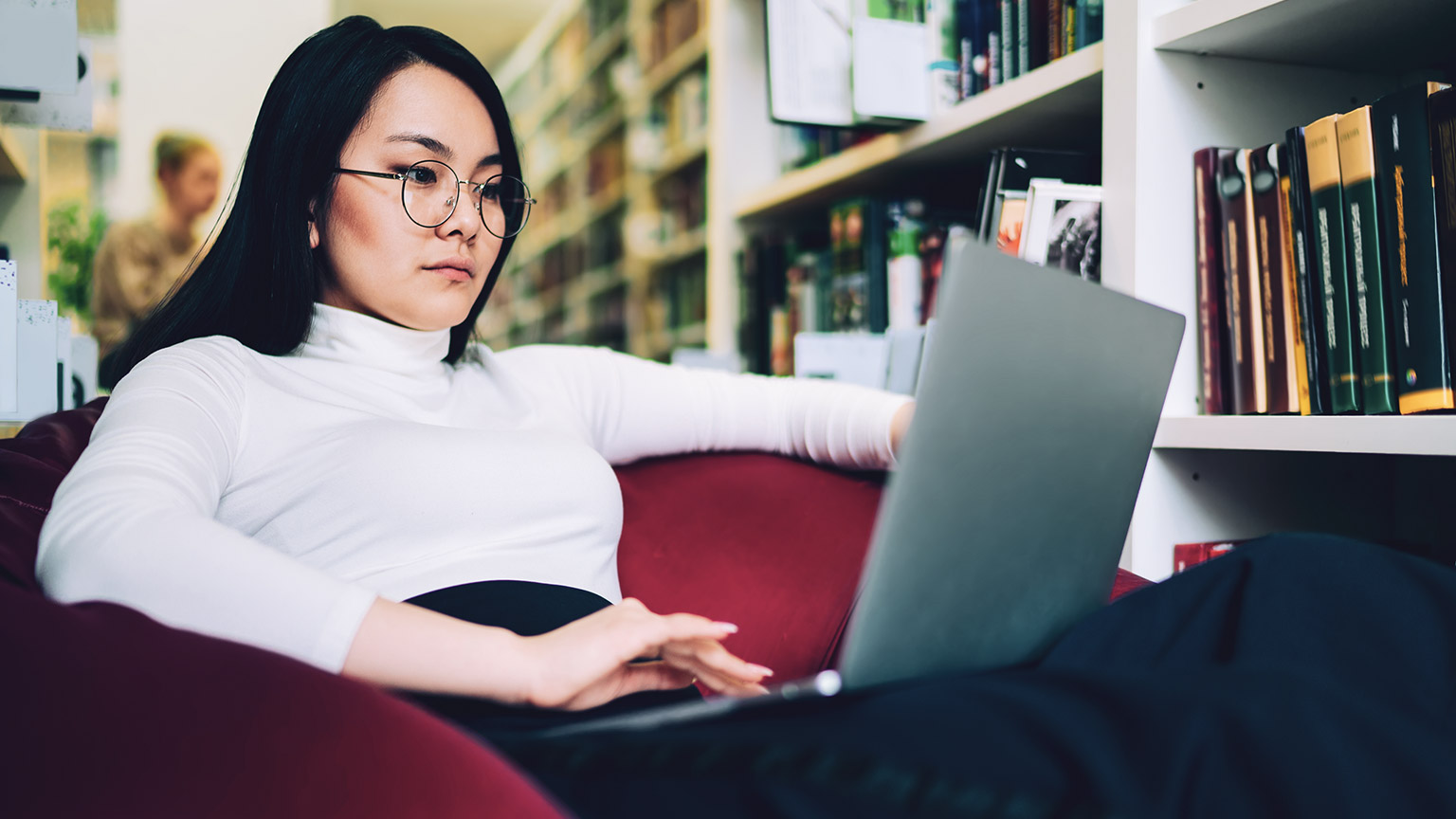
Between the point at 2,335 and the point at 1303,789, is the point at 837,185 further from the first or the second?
the point at 1303,789

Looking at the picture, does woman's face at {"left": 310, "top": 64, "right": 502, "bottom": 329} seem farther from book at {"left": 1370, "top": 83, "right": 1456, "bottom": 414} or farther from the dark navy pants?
book at {"left": 1370, "top": 83, "right": 1456, "bottom": 414}

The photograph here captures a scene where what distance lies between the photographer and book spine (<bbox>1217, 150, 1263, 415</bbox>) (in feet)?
3.63

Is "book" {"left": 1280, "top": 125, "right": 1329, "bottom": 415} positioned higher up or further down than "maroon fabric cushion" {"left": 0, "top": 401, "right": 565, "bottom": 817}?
higher up

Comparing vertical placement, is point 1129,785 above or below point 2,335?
below

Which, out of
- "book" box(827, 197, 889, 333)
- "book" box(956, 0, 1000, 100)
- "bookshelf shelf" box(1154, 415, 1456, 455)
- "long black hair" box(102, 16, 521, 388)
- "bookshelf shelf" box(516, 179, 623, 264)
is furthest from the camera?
"bookshelf shelf" box(516, 179, 623, 264)

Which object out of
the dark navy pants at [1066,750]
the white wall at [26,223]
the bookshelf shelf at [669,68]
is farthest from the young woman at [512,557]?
the bookshelf shelf at [669,68]

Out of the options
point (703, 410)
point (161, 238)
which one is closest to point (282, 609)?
point (703, 410)

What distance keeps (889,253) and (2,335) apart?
1398 millimetres

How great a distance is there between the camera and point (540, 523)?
0.92m

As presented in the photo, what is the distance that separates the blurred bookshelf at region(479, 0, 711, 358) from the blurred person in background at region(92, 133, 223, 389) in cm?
119

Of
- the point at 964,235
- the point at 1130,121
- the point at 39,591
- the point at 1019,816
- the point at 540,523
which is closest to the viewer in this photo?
the point at 1019,816

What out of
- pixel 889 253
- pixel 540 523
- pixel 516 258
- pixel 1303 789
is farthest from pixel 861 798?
pixel 516 258

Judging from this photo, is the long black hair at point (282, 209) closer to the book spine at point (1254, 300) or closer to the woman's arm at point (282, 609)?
the woman's arm at point (282, 609)

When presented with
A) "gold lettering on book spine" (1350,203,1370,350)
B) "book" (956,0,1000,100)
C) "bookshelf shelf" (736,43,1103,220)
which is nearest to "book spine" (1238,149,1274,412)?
"gold lettering on book spine" (1350,203,1370,350)
